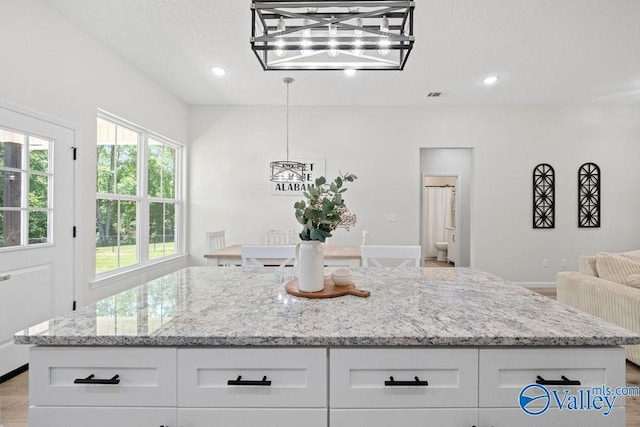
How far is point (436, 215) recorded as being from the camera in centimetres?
773

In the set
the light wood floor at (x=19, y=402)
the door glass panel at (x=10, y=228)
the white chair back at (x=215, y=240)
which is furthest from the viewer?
the white chair back at (x=215, y=240)

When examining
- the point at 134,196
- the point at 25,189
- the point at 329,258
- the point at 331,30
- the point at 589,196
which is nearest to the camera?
the point at 331,30

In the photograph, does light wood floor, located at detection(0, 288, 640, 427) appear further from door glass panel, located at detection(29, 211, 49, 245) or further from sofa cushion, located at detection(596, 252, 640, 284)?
door glass panel, located at detection(29, 211, 49, 245)

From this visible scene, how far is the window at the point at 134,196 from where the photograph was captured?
3.20 meters

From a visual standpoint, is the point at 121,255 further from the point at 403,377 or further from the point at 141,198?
the point at 403,377

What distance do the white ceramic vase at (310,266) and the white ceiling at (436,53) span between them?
2187 millimetres

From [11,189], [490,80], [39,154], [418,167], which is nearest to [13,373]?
[11,189]

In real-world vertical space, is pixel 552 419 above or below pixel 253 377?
below

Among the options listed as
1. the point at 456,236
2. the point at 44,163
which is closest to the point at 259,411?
→ the point at 44,163

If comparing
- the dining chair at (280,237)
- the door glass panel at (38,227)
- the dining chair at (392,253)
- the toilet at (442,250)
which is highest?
the door glass panel at (38,227)

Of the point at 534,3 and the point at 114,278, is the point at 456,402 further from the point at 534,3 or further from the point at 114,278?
the point at 114,278

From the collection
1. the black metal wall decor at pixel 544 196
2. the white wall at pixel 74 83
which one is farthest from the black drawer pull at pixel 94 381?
the black metal wall decor at pixel 544 196

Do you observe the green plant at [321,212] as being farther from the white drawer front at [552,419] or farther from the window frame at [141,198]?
the window frame at [141,198]

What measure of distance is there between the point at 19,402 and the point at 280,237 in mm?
3157
